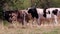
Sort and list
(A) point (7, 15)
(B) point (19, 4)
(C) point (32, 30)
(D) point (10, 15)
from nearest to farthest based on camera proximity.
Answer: (C) point (32, 30) < (D) point (10, 15) < (A) point (7, 15) < (B) point (19, 4)

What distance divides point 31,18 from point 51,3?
723 centimetres

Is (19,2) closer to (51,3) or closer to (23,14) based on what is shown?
(23,14)

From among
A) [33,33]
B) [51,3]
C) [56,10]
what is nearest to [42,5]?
[51,3]

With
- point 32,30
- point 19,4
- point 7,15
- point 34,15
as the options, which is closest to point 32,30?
point 32,30

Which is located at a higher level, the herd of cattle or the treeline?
the treeline

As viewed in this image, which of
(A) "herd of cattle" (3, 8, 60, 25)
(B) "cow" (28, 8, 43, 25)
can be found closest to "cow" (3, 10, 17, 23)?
(A) "herd of cattle" (3, 8, 60, 25)

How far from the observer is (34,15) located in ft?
66.8

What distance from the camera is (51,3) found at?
26.7m

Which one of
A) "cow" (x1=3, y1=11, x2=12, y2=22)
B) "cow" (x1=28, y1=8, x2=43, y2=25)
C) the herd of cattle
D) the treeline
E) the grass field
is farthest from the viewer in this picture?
the treeline

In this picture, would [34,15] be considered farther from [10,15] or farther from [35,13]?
[10,15]

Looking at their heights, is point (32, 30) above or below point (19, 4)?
below

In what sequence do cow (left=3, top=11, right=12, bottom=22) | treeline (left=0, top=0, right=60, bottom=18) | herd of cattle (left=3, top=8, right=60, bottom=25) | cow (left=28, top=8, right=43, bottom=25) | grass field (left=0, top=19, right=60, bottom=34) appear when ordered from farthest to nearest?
treeline (left=0, top=0, right=60, bottom=18) → cow (left=3, top=11, right=12, bottom=22) → cow (left=28, top=8, right=43, bottom=25) → herd of cattle (left=3, top=8, right=60, bottom=25) → grass field (left=0, top=19, right=60, bottom=34)

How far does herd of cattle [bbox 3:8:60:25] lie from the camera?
20.1m

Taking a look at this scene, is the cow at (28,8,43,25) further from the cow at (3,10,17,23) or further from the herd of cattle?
the cow at (3,10,17,23)
